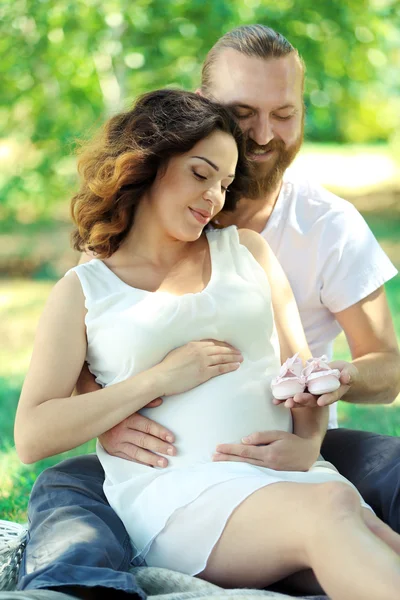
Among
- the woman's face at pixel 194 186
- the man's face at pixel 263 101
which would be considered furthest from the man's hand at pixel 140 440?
the man's face at pixel 263 101

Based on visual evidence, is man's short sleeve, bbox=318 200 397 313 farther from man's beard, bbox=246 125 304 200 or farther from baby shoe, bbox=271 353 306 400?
baby shoe, bbox=271 353 306 400

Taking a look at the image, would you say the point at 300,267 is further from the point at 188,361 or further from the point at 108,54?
the point at 108,54

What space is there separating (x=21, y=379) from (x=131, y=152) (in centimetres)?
398

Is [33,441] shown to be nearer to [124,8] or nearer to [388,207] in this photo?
[124,8]

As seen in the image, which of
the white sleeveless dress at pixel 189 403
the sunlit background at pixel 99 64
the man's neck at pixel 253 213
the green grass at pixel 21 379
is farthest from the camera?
the sunlit background at pixel 99 64

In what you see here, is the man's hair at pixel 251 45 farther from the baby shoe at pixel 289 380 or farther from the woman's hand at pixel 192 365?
the baby shoe at pixel 289 380

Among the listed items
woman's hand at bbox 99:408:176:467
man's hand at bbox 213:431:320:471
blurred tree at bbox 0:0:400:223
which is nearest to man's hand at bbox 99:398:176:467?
woman's hand at bbox 99:408:176:467

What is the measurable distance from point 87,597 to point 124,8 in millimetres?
5873

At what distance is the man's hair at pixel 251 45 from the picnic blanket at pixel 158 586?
Result: 5.54 ft

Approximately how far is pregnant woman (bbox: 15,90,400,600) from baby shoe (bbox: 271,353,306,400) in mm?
114

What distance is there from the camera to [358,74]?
336 inches

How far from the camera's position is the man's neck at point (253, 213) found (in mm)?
3258

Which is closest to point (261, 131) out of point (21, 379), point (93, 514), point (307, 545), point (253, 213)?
point (253, 213)

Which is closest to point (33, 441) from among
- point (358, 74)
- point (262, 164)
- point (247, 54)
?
point (262, 164)
